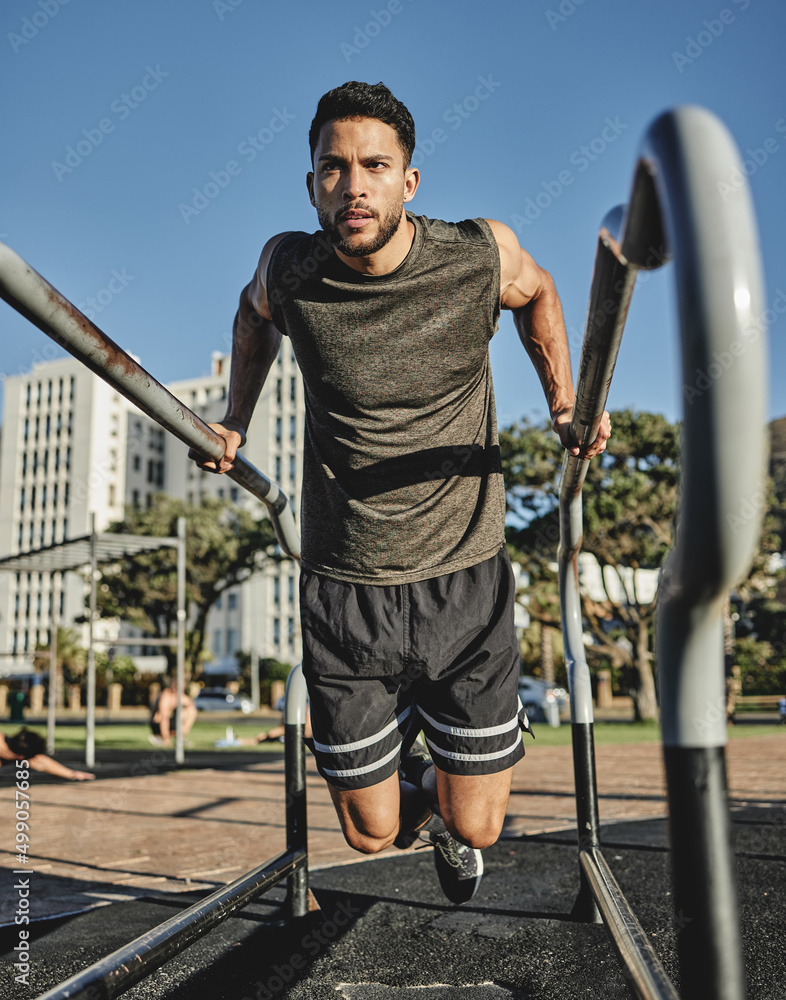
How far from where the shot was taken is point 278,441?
63344mm

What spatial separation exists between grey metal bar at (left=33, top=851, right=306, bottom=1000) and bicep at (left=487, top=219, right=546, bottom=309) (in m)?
1.47

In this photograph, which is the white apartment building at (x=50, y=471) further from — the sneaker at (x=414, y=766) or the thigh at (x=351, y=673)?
the thigh at (x=351, y=673)

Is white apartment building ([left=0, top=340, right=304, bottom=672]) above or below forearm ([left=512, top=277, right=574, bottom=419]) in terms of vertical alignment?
above

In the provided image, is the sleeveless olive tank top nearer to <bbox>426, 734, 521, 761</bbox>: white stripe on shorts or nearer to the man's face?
the man's face

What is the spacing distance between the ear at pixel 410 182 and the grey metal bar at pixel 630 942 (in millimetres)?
1512

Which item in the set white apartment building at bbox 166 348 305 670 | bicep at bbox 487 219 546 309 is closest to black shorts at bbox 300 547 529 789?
bicep at bbox 487 219 546 309

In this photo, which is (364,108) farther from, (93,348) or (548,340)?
(93,348)

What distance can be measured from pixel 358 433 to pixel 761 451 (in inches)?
52.5

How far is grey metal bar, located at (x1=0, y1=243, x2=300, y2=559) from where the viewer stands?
0.99m

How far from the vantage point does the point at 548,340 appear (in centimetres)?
202

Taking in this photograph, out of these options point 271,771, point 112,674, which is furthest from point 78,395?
point 271,771

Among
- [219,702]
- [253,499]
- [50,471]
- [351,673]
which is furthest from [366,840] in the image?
[50,471]

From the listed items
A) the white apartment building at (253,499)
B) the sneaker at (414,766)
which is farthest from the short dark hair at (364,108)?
the white apartment building at (253,499)

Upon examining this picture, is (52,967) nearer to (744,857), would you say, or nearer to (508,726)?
(508,726)
